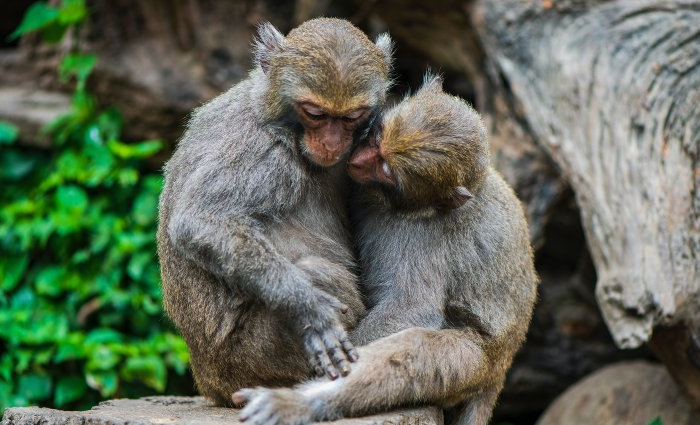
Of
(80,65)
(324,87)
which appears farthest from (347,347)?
(80,65)

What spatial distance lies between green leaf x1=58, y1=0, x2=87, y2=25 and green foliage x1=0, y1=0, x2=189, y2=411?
0.01 meters

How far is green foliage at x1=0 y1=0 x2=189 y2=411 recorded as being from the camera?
8898 millimetres

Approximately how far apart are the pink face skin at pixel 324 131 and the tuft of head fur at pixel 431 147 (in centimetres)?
24

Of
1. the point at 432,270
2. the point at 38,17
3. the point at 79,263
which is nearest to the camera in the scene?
the point at 432,270

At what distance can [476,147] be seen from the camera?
5859 mm

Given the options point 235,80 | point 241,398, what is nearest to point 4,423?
point 241,398

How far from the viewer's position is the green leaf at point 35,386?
8.83m

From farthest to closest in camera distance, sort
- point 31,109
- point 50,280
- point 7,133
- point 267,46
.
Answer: point 31,109 < point 7,133 < point 50,280 < point 267,46

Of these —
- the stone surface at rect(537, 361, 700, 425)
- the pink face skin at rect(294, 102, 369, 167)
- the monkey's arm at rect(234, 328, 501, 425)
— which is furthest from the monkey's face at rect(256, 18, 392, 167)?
the stone surface at rect(537, 361, 700, 425)

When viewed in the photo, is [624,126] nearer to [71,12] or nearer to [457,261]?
[457,261]

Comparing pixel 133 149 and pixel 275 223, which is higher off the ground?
pixel 275 223

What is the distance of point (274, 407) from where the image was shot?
5.15 m

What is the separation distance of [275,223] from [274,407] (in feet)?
3.95

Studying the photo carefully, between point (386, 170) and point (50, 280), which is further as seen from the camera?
point (50, 280)
